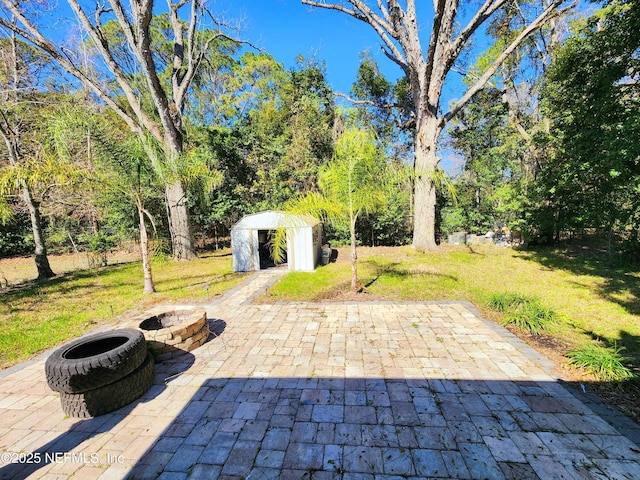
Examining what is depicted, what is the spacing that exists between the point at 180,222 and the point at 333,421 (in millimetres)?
11417

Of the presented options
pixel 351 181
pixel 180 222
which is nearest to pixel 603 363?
pixel 351 181

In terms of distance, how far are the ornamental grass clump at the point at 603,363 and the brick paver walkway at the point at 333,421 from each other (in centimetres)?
40

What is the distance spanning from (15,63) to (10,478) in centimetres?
1258

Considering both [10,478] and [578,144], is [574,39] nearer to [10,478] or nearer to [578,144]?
[578,144]

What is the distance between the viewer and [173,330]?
3891 mm

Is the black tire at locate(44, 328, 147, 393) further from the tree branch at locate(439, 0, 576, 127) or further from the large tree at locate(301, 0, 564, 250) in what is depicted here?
the tree branch at locate(439, 0, 576, 127)

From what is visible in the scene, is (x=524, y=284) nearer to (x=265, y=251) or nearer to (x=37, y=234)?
(x=265, y=251)

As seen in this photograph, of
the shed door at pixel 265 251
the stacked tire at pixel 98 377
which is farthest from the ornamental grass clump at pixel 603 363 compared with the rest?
the shed door at pixel 265 251

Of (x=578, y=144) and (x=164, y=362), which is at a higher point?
(x=578, y=144)

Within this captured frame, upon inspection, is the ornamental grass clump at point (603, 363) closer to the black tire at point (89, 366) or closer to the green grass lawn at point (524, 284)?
the green grass lawn at point (524, 284)

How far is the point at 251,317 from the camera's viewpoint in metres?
5.35

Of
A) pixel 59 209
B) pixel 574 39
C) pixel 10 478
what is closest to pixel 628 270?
pixel 574 39

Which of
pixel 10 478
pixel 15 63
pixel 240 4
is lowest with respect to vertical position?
pixel 10 478

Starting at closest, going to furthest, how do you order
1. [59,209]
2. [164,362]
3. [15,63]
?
[164,362] → [15,63] → [59,209]
